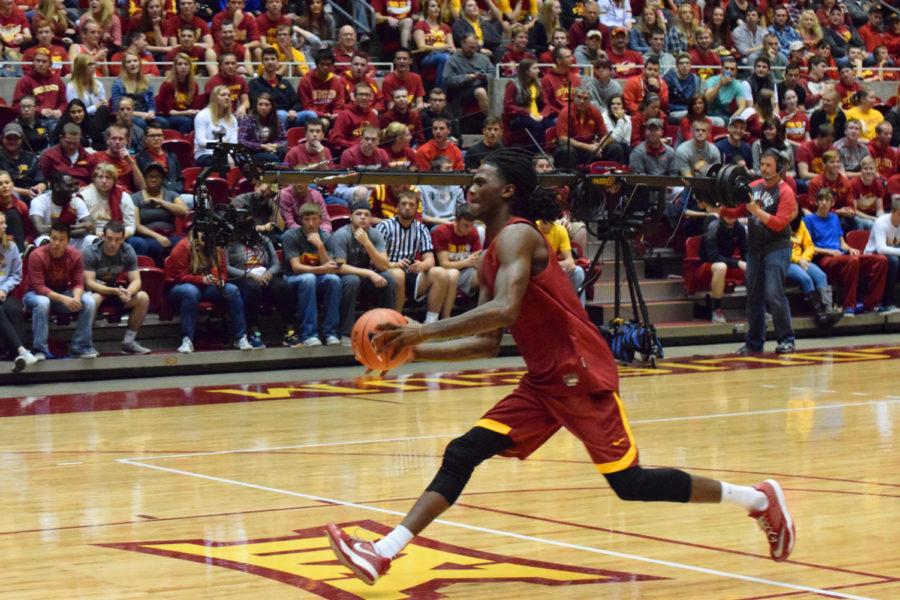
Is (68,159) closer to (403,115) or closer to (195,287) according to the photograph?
(195,287)

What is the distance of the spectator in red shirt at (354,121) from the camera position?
16969 mm

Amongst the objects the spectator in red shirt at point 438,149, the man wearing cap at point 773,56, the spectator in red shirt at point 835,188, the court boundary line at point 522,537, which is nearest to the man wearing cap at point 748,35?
the man wearing cap at point 773,56

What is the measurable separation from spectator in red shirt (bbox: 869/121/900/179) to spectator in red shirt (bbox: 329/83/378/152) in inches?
288

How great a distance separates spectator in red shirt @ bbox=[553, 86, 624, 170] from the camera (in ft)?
58.7

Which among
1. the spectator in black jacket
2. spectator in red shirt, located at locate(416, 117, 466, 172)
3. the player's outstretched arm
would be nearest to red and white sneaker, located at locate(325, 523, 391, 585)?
the player's outstretched arm

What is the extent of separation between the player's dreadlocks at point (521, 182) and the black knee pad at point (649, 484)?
1.10m

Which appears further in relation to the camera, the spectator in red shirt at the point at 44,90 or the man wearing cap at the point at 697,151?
the man wearing cap at the point at 697,151

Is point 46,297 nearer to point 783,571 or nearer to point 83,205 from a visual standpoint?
point 83,205

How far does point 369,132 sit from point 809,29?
1022 cm

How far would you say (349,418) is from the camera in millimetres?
11578

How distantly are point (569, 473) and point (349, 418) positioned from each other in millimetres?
2982

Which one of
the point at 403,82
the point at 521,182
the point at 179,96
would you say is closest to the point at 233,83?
the point at 179,96

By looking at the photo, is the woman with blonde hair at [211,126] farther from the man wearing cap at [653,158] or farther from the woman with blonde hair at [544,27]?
the woman with blonde hair at [544,27]

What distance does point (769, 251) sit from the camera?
600 inches
